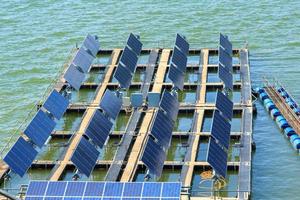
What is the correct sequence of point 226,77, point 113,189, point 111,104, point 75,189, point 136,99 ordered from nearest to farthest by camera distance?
point 113,189 < point 75,189 < point 111,104 < point 136,99 < point 226,77

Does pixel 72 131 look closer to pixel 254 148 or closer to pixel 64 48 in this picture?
pixel 254 148

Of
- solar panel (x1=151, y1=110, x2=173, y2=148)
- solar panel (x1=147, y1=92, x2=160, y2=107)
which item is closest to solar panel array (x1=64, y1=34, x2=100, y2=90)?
solar panel (x1=147, y1=92, x2=160, y2=107)

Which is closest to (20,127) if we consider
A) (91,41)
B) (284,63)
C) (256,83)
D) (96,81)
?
(96,81)

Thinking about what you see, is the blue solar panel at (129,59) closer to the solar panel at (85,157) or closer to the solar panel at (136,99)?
the solar panel at (136,99)

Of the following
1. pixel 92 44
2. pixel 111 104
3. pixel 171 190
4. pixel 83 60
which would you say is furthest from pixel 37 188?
pixel 92 44

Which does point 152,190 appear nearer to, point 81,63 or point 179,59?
point 179,59

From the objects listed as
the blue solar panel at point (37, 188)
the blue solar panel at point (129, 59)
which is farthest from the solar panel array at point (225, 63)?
the blue solar panel at point (37, 188)
